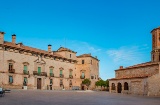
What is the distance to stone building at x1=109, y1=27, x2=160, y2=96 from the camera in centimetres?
3428

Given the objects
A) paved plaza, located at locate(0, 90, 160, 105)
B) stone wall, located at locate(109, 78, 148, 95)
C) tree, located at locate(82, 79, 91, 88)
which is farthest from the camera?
tree, located at locate(82, 79, 91, 88)

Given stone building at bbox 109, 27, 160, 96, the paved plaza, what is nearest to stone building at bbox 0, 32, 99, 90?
stone building at bbox 109, 27, 160, 96

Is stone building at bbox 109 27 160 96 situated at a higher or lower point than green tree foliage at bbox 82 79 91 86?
higher

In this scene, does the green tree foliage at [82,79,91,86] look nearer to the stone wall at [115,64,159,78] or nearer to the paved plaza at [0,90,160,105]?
the stone wall at [115,64,159,78]

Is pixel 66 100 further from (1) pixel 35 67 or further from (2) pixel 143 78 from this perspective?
(1) pixel 35 67

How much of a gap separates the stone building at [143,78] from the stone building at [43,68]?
50.4 feet

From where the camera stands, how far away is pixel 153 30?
46.1 m

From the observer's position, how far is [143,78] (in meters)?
35.5

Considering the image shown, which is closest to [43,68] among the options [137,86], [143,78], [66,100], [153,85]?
[137,86]

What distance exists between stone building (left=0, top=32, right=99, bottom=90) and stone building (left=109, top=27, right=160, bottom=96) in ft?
50.4

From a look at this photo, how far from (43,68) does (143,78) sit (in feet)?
85.5

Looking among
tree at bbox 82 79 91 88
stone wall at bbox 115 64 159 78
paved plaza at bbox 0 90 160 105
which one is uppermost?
stone wall at bbox 115 64 159 78

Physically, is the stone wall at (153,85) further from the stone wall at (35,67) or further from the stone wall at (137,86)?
the stone wall at (35,67)

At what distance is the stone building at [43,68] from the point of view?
4638 centimetres
